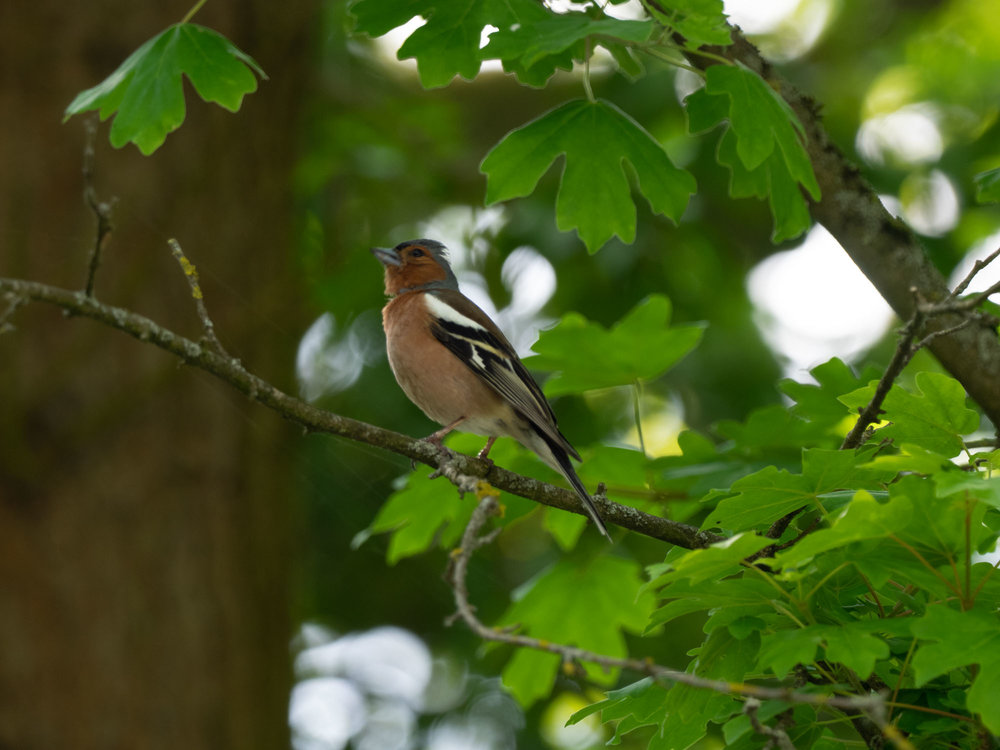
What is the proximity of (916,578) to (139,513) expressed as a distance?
4.26 metres

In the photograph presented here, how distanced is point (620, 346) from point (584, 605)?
1.39 m

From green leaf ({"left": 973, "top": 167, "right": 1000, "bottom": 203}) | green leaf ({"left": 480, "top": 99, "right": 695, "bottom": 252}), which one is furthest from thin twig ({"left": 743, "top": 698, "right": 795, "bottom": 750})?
green leaf ({"left": 973, "top": 167, "right": 1000, "bottom": 203})

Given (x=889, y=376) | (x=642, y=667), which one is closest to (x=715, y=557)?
(x=642, y=667)

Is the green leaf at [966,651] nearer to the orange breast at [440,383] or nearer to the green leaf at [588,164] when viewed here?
the green leaf at [588,164]

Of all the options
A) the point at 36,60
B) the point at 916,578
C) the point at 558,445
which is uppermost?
the point at 36,60

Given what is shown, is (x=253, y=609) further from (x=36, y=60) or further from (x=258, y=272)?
(x=36, y=60)

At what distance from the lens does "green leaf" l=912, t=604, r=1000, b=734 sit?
2035 mm

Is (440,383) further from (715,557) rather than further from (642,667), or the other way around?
(642,667)

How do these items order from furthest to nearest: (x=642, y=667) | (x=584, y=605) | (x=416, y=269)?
(x=416, y=269) → (x=584, y=605) → (x=642, y=667)

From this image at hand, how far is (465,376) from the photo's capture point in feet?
16.4

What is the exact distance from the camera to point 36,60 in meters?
→ 5.74

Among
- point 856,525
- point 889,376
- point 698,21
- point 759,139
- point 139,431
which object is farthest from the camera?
point 139,431

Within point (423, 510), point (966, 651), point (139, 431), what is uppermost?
point (966, 651)

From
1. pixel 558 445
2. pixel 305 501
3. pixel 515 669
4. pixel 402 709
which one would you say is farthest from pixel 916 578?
pixel 402 709
